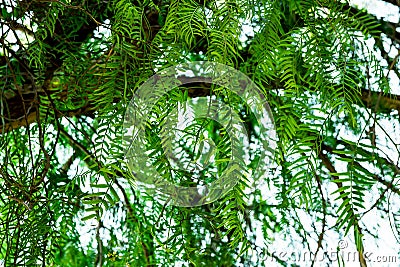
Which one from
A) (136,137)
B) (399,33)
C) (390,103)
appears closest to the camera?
(136,137)

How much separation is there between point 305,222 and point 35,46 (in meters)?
0.49

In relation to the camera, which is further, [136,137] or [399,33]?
[399,33]

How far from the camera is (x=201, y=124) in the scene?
1.53 feet

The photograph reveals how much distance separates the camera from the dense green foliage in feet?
1.38

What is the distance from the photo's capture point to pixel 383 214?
31.4 inches

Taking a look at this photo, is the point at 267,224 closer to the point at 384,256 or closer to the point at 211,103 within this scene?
the point at 384,256

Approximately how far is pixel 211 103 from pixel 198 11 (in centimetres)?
7

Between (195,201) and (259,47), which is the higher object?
(259,47)

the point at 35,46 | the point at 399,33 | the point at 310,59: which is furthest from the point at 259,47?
the point at 399,33

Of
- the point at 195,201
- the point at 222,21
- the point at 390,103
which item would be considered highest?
the point at 390,103

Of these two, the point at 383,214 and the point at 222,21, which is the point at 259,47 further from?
the point at 383,214

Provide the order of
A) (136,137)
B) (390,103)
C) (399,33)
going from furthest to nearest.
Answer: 1. (399,33)
2. (390,103)
3. (136,137)

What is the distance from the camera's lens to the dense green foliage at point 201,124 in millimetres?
420

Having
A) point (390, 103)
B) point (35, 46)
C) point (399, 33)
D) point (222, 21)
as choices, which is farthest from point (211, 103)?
point (399, 33)
